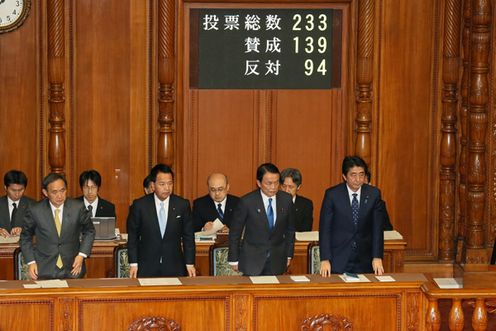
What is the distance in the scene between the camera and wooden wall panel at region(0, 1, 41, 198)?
10758 mm

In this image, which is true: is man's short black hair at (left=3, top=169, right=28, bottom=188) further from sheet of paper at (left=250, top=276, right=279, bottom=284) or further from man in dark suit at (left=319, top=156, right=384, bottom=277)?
sheet of paper at (left=250, top=276, right=279, bottom=284)

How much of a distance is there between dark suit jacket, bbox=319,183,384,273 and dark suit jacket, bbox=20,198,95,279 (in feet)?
5.41

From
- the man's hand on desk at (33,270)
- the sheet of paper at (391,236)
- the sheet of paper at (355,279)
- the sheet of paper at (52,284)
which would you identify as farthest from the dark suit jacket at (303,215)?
the sheet of paper at (52,284)

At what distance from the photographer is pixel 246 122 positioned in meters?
11.2

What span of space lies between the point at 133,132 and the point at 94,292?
13.1 ft

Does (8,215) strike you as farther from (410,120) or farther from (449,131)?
(449,131)

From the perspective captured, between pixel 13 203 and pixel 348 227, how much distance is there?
3.00 meters

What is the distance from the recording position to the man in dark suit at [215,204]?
32.7 ft

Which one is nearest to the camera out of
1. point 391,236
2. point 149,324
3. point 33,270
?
point 149,324

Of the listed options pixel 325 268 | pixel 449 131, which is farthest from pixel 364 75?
pixel 325 268

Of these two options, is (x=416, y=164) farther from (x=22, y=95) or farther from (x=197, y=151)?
(x=22, y=95)

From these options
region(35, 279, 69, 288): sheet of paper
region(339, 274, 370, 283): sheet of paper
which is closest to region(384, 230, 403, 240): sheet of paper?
region(339, 274, 370, 283): sheet of paper

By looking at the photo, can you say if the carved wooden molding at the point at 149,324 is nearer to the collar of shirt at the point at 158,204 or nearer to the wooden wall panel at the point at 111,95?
the collar of shirt at the point at 158,204

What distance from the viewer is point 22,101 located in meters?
10.8
